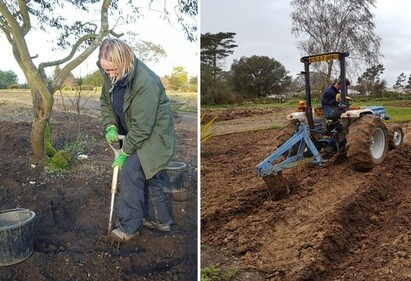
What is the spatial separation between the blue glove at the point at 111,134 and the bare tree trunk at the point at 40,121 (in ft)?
0.94

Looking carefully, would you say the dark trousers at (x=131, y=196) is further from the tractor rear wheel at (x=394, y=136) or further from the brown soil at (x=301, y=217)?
the tractor rear wheel at (x=394, y=136)

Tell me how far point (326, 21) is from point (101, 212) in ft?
6.50

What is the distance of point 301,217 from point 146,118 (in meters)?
1.05

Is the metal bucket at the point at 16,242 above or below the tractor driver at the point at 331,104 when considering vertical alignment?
below

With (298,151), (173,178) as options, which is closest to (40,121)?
(173,178)

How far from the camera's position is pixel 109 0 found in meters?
2.15

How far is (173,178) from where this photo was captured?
8.43 feet

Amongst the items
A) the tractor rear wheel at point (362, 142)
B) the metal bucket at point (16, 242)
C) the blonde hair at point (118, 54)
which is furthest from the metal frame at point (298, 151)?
the metal bucket at point (16, 242)

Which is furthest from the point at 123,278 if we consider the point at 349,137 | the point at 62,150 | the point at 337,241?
the point at 349,137

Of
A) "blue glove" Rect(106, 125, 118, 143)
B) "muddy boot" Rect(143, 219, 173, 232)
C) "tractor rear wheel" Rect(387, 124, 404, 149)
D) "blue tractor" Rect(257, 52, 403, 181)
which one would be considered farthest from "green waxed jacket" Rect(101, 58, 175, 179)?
"tractor rear wheel" Rect(387, 124, 404, 149)

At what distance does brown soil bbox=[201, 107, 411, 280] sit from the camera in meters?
2.15

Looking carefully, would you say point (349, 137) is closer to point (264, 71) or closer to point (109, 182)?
point (264, 71)

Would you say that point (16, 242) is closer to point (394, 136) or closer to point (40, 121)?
point (40, 121)

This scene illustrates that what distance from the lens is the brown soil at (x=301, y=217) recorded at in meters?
2.15
